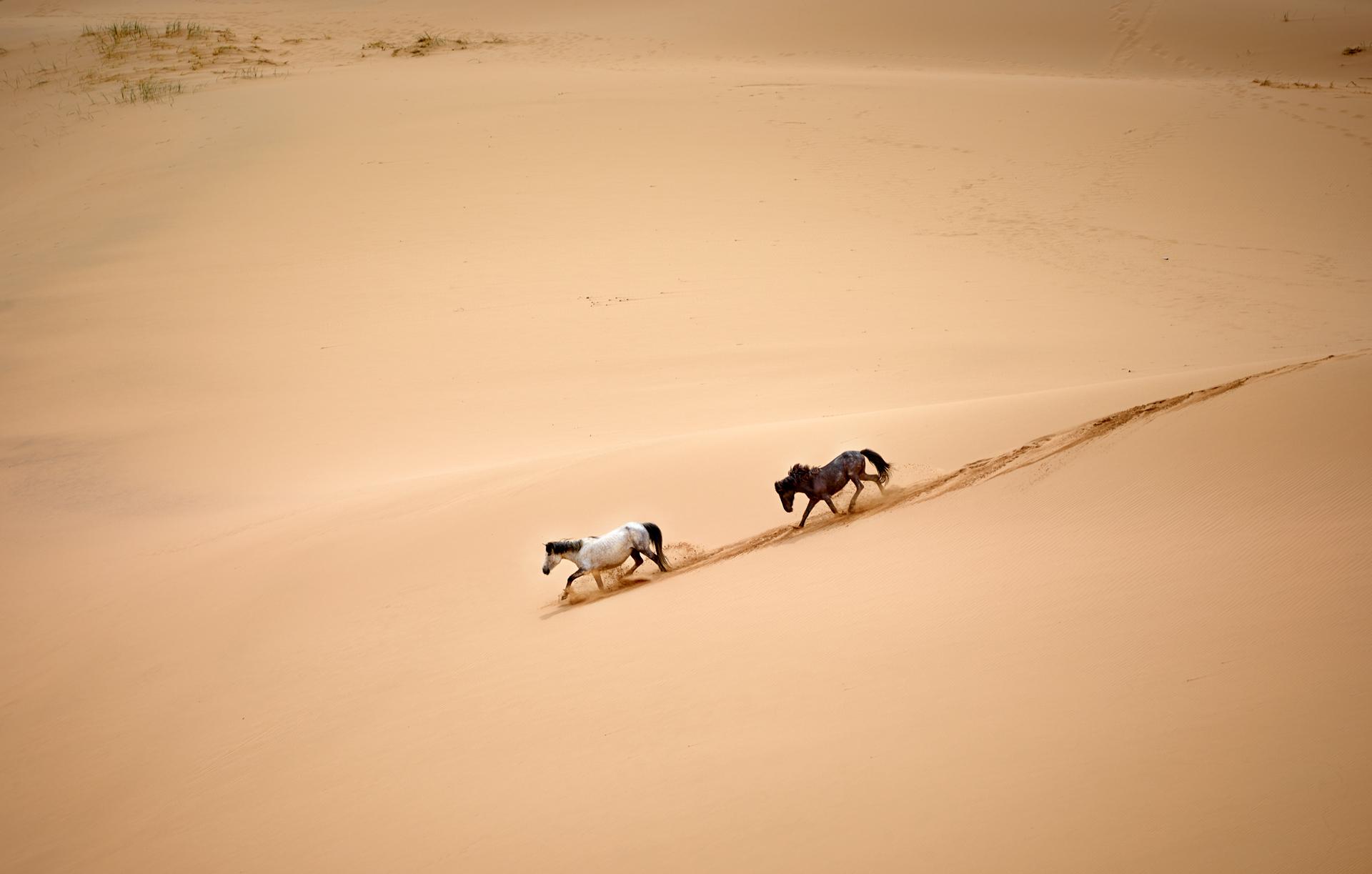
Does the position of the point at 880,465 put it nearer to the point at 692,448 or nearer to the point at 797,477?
the point at 797,477

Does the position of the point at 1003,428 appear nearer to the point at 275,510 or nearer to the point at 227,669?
the point at 227,669

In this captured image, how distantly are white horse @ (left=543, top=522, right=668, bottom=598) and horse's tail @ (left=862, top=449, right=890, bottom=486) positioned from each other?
6.20 feet

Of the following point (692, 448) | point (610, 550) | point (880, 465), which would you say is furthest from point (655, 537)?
point (692, 448)

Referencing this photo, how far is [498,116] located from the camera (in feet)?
74.5

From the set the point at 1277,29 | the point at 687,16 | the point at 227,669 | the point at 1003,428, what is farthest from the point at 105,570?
the point at 1277,29

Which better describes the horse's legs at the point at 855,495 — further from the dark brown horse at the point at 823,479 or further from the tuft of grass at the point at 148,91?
the tuft of grass at the point at 148,91

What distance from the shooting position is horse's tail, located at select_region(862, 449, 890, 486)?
785 centimetres

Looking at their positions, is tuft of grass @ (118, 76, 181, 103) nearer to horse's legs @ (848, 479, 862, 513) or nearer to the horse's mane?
the horse's mane

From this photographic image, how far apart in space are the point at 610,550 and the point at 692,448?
2.37 metres

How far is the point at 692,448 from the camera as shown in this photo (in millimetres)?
9617

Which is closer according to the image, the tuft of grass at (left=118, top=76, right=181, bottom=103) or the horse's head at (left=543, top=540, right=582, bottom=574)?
the horse's head at (left=543, top=540, right=582, bottom=574)

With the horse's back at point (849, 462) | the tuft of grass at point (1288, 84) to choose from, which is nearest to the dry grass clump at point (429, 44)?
the tuft of grass at point (1288, 84)

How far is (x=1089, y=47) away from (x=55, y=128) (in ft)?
94.9

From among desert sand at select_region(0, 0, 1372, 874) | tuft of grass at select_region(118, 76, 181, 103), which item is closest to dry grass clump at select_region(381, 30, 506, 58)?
desert sand at select_region(0, 0, 1372, 874)
